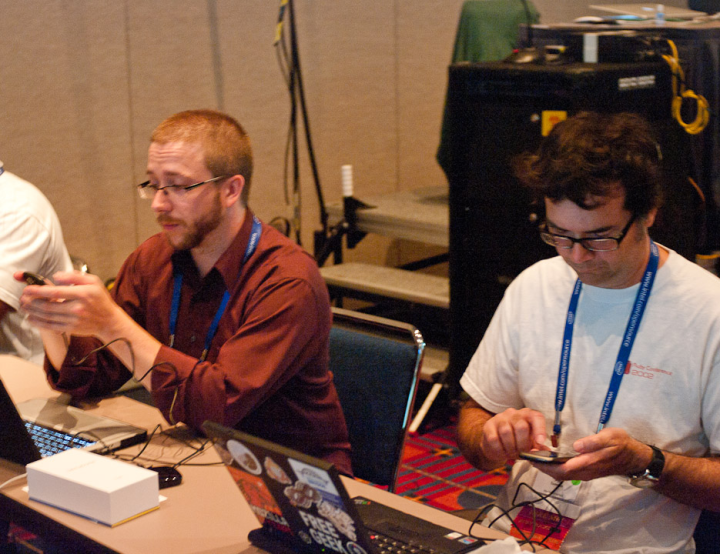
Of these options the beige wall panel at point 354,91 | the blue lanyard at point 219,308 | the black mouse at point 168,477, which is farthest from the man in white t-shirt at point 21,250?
the beige wall panel at point 354,91

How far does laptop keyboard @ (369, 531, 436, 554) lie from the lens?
4.34 ft

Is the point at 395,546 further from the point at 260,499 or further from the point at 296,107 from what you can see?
the point at 296,107

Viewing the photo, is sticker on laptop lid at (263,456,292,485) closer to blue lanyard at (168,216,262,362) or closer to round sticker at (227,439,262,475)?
round sticker at (227,439,262,475)

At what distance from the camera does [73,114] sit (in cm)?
384

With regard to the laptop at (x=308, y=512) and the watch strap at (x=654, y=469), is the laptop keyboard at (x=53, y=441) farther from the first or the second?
the watch strap at (x=654, y=469)

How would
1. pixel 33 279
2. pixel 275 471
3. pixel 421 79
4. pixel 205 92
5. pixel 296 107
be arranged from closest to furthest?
pixel 275 471 < pixel 33 279 < pixel 205 92 < pixel 296 107 < pixel 421 79

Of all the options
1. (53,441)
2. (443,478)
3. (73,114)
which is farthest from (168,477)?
(73,114)

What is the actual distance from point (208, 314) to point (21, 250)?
2.70 feet

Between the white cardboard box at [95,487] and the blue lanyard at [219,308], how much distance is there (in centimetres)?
43

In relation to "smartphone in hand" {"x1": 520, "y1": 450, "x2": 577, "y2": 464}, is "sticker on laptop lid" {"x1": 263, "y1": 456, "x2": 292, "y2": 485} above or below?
above

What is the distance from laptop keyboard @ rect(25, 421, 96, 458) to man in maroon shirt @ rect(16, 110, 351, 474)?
0.17 meters

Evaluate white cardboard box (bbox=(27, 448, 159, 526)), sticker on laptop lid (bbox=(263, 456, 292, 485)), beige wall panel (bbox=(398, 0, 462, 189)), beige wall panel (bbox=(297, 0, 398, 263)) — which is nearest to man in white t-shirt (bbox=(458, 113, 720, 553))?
sticker on laptop lid (bbox=(263, 456, 292, 485))

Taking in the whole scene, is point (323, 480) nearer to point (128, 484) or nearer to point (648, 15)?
point (128, 484)

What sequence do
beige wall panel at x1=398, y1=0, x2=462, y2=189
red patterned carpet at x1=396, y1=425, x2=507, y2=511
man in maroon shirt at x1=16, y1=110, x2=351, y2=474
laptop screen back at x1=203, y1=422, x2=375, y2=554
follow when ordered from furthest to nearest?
beige wall panel at x1=398, y1=0, x2=462, y2=189, red patterned carpet at x1=396, y1=425, x2=507, y2=511, man in maroon shirt at x1=16, y1=110, x2=351, y2=474, laptop screen back at x1=203, y1=422, x2=375, y2=554
